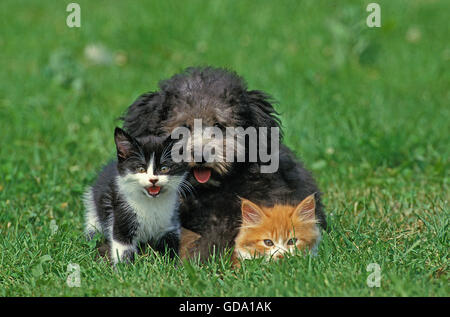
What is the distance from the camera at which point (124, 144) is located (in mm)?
4215

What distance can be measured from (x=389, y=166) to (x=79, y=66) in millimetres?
3928

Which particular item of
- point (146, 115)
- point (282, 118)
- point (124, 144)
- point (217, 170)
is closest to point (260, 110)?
point (217, 170)

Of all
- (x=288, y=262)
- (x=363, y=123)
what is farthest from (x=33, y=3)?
(x=288, y=262)

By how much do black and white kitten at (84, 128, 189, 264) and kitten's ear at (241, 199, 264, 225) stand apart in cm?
41

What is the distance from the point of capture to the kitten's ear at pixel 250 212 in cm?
426

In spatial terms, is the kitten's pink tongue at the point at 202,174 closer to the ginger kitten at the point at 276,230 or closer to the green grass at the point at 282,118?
the ginger kitten at the point at 276,230

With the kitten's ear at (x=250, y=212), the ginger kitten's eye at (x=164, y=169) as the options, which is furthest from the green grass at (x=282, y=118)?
the ginger kitten's eye at (x=164, y=169)

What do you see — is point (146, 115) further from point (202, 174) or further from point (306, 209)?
point (306, 209)

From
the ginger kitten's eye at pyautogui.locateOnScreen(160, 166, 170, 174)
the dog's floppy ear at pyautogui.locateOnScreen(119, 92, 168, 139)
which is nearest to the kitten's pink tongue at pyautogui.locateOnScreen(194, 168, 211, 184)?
the ginger kitten's eye at pyautogui.locateOnScreen(160, 166, 170, 174)

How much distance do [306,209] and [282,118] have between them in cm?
301

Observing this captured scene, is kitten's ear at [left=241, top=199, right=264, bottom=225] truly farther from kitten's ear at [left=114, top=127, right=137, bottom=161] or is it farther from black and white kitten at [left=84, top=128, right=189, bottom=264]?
kitten's ear at [left=114, top=127, right=137, bottom=161]

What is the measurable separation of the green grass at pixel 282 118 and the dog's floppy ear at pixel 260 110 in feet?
2.72

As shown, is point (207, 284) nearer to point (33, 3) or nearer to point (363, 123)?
point (363, 123)

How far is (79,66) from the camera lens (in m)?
8.29
